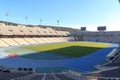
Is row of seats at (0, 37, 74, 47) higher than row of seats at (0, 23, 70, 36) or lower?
lower

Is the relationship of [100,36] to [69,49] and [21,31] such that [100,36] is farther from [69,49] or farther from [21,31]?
[69,49]

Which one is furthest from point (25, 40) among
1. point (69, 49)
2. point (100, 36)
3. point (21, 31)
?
point (100, 36)

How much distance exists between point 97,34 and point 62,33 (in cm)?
2194

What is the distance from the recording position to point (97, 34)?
146875mm

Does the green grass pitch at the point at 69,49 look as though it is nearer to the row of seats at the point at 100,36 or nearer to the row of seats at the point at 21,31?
the row of seats at the point at 21,31

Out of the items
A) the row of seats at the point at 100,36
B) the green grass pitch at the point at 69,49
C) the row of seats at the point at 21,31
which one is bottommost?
the row of seats at the point at 100,36

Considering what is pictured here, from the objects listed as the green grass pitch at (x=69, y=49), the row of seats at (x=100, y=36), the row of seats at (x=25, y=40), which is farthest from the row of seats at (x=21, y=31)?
the green grass pitch at (x=69, y=49)

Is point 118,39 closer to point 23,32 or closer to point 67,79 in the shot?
point 23,32

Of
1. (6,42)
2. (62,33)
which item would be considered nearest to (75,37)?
(62,33)

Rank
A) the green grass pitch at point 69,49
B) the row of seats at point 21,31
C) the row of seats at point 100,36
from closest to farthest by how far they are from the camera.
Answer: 1. the green grass pitch at point 69,49
2. the row of seats at point 21,31
3. the row of seats at point 100,36

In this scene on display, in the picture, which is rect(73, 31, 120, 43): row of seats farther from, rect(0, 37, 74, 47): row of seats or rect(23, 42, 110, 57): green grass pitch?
rect(23, 42, 110, 57): green grass pitch

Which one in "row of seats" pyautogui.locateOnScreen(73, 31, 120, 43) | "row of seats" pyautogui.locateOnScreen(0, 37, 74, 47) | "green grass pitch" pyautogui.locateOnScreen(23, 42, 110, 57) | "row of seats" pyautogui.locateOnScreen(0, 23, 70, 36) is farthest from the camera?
"row of seats" pyautogui.locateOnScreen(73, 31, 120, 43)

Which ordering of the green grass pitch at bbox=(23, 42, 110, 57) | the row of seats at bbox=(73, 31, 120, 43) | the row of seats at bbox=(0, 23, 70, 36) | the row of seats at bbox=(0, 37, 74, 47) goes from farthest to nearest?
the row of seats at bbox=(73, 31, 120, 43), the row of seats at bbox=(0, 23, 70, 36), the row of seats at bbox=(0, 37, 74, 47), the green grass pitch at bbox=(23, 42, 110, 57)

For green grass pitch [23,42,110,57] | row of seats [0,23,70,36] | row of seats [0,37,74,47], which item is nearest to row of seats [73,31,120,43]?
row of seats [0,37,74,47]
